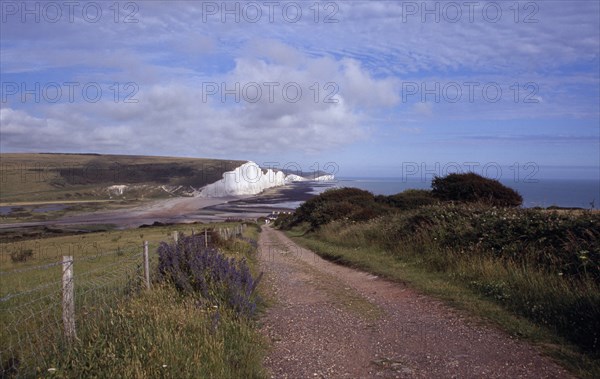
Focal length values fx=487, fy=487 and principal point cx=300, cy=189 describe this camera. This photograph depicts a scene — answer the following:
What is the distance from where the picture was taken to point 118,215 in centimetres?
4391

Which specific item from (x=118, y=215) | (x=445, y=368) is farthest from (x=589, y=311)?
(x=118, y=215)

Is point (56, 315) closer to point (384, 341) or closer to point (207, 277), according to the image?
point (207, 277)

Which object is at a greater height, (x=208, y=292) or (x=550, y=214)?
(x=550, y=214)

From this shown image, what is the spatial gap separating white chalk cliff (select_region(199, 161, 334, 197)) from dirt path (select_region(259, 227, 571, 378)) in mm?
72240

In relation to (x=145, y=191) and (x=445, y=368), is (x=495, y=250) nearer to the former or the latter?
(x=445, y=368)

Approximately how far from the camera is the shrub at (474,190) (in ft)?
83.8

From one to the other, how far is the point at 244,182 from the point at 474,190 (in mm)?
77968

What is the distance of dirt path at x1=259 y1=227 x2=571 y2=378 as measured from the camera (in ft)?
16.6

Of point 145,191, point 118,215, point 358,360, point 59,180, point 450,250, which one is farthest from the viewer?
point 145,191

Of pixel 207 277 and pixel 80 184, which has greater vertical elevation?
pixel 80 184

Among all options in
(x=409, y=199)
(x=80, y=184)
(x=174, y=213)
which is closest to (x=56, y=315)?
(x=409, y=199)

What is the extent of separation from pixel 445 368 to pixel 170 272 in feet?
14.9

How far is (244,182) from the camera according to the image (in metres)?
102

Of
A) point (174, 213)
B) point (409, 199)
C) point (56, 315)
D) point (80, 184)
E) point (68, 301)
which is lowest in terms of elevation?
point (174, 213)
